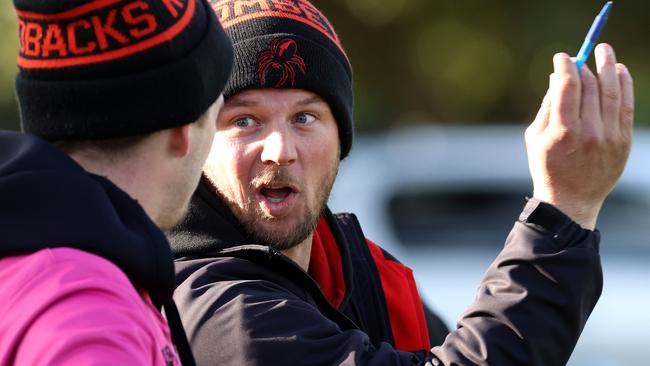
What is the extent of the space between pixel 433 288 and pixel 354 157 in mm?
2157

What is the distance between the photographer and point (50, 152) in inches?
77.8

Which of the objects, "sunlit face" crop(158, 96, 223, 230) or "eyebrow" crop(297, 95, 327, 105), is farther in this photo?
"eyebrow" crop(297, 95, 327, 105)

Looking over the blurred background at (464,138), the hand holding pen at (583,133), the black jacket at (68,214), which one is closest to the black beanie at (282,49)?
the hand holding pen at (583,133)

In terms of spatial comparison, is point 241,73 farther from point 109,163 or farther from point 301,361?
point 109,163

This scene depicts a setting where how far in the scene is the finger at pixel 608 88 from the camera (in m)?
2.50

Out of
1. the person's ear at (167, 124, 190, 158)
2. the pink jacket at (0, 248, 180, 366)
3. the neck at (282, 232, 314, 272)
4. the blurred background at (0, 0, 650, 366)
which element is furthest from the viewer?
the blurred background at (0, 0, 650, 366)

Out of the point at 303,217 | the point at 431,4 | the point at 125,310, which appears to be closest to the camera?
the point at 125,310

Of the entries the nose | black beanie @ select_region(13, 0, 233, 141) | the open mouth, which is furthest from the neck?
black beanie @ select_region(13, 0, 233, 141)

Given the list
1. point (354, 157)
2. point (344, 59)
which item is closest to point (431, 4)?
point (354, 157)

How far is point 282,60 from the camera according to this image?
122 inches

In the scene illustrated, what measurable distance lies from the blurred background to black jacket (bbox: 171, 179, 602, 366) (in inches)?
133

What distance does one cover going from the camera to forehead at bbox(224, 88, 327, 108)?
10.2 ft

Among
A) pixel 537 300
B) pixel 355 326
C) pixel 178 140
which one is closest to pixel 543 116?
pixel 537 300

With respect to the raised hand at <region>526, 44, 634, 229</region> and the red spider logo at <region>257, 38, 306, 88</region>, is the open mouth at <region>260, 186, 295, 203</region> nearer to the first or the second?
the red spider logo at <region>257, 38, 306, 88</region>
